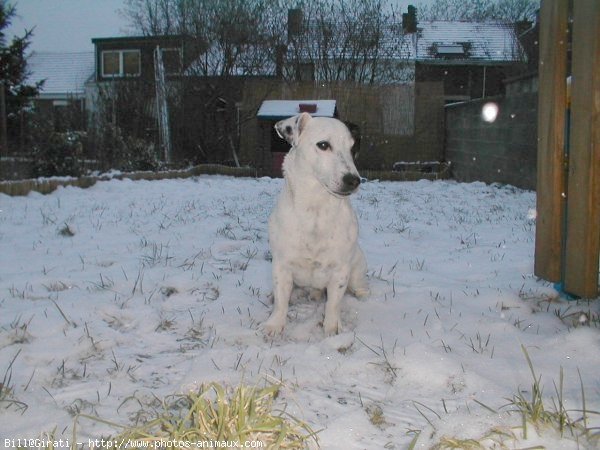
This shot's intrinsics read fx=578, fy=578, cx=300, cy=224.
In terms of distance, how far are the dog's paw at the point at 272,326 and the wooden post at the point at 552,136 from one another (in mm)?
1650

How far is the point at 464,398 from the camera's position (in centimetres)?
208

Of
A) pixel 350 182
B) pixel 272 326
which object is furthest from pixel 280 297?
pixel 350 182

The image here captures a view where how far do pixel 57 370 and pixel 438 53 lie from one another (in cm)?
2425

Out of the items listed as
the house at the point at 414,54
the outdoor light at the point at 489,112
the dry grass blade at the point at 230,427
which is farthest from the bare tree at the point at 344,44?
the dry grass blade at the point at 230,427

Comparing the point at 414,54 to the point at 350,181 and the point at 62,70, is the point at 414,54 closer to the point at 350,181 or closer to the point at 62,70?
the point at 62,70

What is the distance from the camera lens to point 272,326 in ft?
9.84

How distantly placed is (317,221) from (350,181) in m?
0.29

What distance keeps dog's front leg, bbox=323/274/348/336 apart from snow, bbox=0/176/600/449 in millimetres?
61

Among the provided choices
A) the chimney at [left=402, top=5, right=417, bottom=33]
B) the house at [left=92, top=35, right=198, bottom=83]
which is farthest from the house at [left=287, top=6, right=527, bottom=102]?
the house at [left=92, top=35, right=198, bottom=83]

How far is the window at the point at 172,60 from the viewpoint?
54.1 feet

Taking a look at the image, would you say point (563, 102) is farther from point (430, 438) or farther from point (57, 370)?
point (57, 370)

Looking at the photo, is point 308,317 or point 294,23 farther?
point 294,23

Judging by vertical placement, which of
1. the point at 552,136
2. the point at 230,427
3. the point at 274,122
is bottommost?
the point at 230,427

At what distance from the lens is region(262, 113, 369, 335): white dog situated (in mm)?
3057
